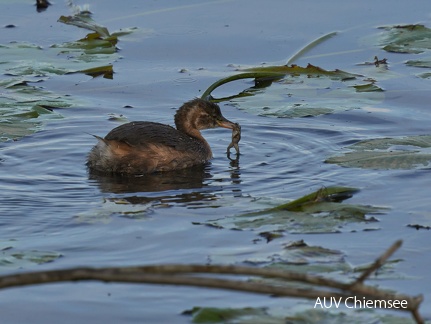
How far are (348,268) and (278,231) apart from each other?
913 mm

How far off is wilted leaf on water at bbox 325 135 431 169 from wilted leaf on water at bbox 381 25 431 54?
335cm

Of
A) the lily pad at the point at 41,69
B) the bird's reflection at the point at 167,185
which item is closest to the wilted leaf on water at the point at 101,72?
the lily pad at the point at 41,69

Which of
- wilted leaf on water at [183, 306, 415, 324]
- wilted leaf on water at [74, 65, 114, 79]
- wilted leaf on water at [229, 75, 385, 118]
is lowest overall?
wilted leaf on water at [183, 306, 415, 324]

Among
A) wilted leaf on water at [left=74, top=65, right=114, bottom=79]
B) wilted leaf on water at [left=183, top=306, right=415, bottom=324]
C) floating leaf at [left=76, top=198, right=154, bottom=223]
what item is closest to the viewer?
wilted leaf on water at [left=183, top=306, right=415, bottom=324]

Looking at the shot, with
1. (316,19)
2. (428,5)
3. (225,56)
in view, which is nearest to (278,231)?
(225,56)

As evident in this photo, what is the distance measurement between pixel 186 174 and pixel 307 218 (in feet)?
8.18

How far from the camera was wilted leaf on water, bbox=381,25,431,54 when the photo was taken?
1257cm

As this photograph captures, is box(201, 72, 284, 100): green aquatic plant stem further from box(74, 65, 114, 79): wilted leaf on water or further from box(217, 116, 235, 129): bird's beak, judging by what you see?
box(74, 65, 114, 79): wilted leaf on water

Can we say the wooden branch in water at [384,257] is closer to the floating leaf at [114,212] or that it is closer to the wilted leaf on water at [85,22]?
the floating leaf at [114,212]

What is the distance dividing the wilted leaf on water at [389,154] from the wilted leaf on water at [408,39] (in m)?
3.35

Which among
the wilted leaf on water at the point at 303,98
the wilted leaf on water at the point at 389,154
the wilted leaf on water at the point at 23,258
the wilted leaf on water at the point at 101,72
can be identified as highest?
the wilted leaf on water at the point at 101,72

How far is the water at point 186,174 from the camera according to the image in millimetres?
5961

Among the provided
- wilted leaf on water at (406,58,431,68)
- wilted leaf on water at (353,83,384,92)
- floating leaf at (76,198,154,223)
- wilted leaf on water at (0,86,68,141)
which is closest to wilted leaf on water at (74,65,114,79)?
wilted leaf on water at (0,86,68,141)

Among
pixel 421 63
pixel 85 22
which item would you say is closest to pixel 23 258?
pixel 421 63
